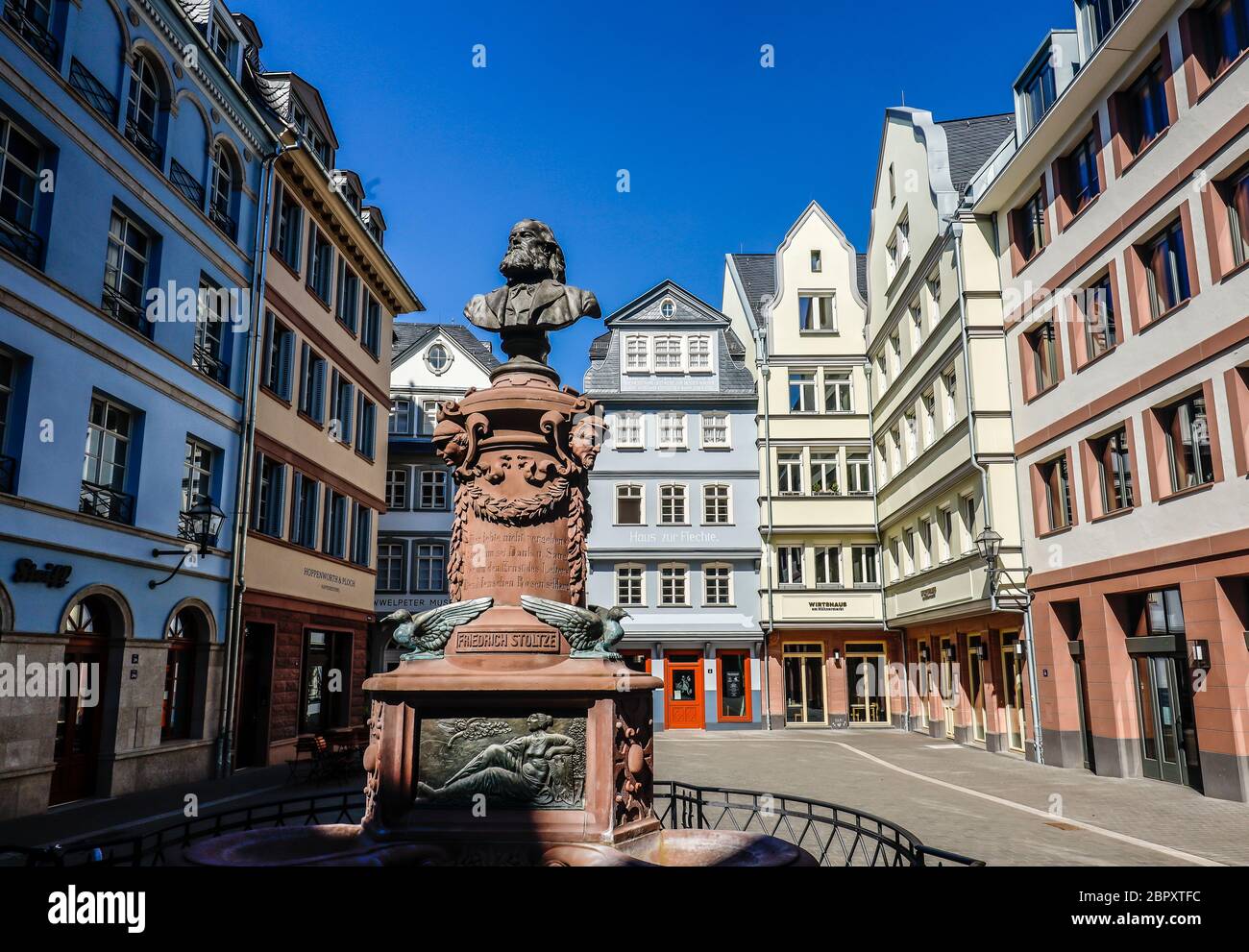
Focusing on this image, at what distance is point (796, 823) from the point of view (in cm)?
1284

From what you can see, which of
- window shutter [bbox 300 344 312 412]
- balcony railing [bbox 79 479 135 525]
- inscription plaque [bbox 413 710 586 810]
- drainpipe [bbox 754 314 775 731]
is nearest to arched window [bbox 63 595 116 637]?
balcony railing [bbox 79 479 135 525]

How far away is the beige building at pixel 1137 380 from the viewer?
15148 millimetres

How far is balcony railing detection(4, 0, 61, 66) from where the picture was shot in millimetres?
13599

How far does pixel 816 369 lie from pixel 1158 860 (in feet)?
86.5

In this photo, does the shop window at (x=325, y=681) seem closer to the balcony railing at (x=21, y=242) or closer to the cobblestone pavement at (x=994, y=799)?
the cobblestone pavement at (x=994, y=799)

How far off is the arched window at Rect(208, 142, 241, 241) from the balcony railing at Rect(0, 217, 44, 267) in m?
5.58

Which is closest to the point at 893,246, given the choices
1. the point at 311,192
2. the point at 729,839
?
the point at 311,192

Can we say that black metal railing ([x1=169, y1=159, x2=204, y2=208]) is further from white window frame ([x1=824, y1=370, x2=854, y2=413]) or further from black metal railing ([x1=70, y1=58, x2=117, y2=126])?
white window frame ([x1=824, y1=370, x2=854, y2=413])

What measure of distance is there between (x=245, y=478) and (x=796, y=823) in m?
13.7

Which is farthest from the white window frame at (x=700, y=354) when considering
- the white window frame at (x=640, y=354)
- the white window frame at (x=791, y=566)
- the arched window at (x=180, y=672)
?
the arched window at (x=180, y=672)

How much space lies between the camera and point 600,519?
34.4 m

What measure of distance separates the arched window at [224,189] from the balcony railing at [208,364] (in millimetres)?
2779
